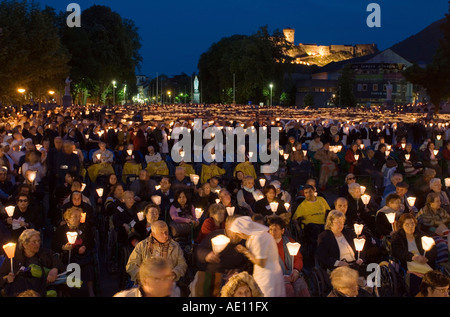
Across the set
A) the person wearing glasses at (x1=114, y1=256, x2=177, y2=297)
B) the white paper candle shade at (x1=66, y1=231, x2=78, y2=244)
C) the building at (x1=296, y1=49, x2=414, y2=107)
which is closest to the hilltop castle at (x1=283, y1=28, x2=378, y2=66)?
the building at (x1=296, y1=49, x2=414, y2=107)

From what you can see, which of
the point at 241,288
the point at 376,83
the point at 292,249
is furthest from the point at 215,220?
the point at 376,83

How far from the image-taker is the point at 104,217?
8.73 meters

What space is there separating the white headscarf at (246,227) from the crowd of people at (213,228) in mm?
18

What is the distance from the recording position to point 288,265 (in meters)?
5.96

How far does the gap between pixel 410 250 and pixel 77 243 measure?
12.4 feet

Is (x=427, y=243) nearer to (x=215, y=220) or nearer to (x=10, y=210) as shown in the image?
(x=215, y=220)

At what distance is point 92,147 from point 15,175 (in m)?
5.80

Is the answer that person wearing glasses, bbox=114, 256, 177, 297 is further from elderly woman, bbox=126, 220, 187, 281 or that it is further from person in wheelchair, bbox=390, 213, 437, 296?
person in wheelchair, bbox=390, 213, 437, 296

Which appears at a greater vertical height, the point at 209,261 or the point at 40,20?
the point at 40,20

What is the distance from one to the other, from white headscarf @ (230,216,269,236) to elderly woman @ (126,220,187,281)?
1113 mm

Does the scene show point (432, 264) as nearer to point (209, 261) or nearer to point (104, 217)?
point (209, 261)
